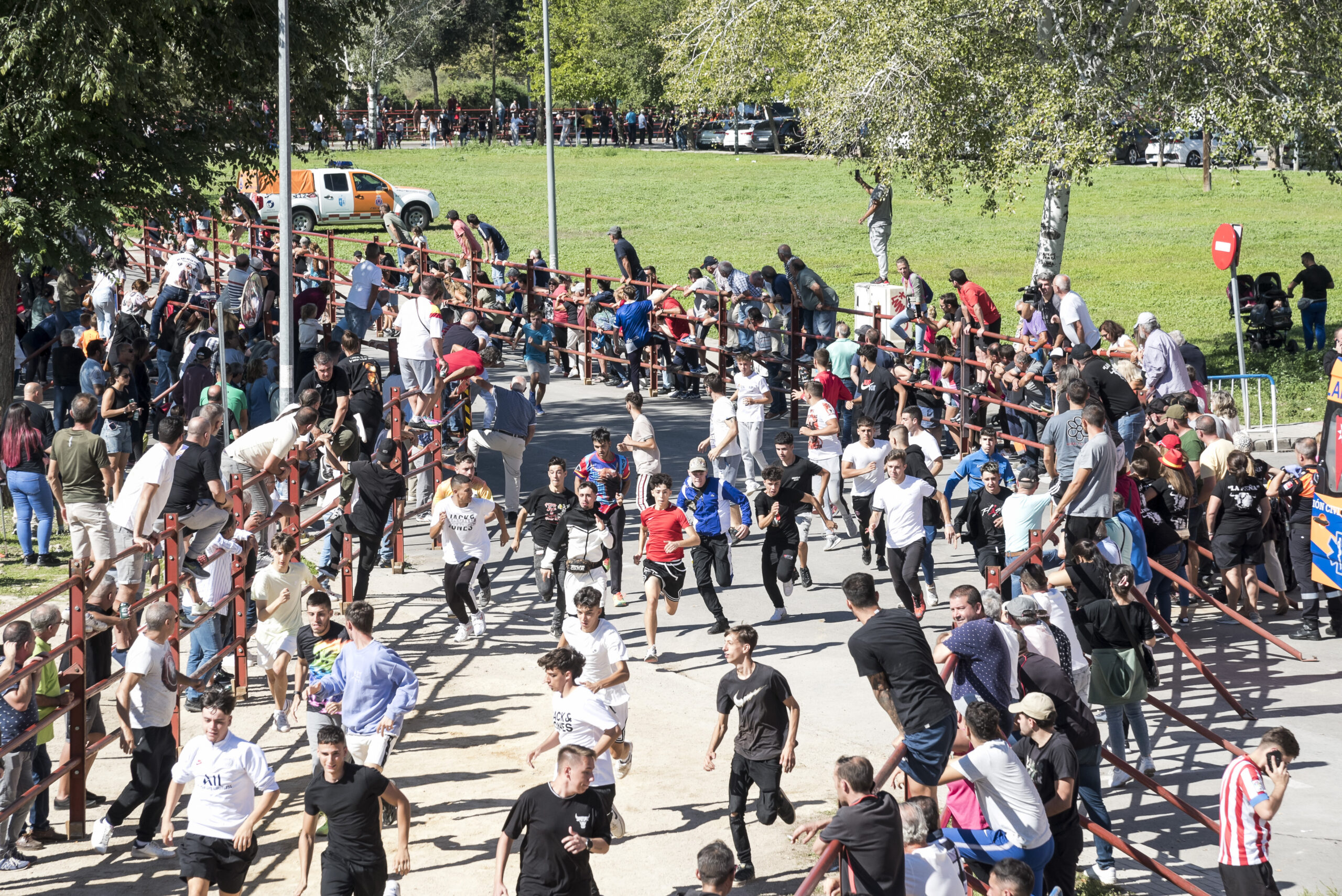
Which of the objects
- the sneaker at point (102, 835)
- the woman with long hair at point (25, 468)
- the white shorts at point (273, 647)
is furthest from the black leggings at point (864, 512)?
the woman with long hair at point (25, 468)

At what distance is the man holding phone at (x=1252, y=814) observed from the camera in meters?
7.89

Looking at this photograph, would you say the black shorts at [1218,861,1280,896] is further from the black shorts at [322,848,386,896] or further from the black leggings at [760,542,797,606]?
the black leggings at [760,542,797,606]

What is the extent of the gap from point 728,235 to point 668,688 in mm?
25985

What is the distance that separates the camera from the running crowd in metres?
7.96

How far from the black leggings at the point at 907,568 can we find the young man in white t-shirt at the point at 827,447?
198cm

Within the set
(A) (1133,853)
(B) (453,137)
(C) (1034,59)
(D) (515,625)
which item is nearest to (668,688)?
(D) (515,625)

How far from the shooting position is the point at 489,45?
72.8m

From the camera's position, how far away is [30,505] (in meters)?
14.9

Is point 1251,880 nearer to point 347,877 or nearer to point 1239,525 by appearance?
point 347,877

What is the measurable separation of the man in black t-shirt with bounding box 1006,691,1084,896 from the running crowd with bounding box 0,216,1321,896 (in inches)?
0.8

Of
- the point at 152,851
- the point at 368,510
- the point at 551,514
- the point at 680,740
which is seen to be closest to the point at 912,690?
the point at 680,740

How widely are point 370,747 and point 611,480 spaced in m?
4.93

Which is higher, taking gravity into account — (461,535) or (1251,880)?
(461,535)

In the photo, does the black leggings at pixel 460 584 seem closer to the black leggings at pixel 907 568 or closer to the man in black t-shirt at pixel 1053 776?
the black leggings at pixel 907 568
